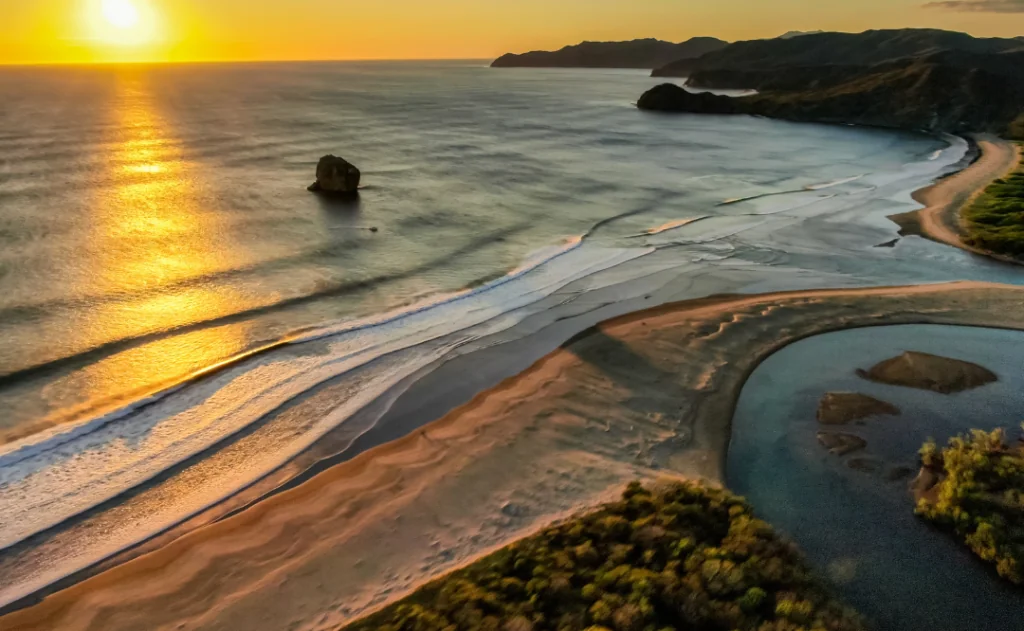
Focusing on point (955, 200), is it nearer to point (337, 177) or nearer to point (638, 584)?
point (337, 177)

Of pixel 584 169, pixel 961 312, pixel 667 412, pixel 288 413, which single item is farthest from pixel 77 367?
pixel 584 169

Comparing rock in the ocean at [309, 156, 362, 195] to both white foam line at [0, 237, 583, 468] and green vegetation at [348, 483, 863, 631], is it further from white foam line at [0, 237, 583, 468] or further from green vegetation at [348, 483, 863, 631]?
green vegetation at [348, 483, 863, 631]

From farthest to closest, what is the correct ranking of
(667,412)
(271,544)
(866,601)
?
(667,412) → (271,544) → (866,601)

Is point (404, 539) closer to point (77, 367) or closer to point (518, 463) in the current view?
point (518, 463)

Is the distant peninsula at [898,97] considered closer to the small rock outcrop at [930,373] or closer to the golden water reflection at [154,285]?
the small rock outcrop at [930,373]

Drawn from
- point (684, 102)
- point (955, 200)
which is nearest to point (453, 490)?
point (955, 200)

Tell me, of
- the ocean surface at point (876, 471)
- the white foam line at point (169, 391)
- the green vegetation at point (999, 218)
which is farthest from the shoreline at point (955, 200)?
the white foam line at point (169, 391)

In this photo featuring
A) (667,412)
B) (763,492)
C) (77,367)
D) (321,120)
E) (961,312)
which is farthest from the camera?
(321,120)
